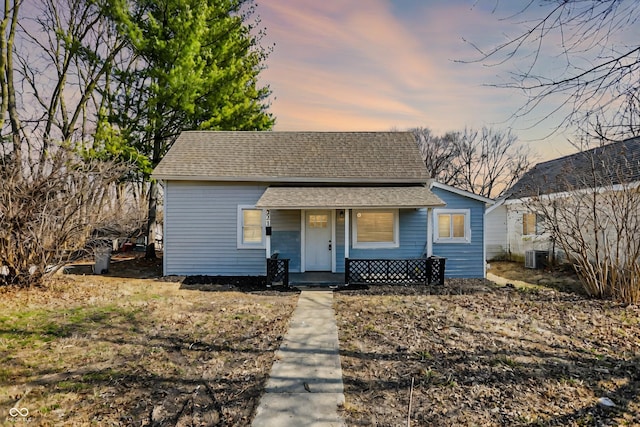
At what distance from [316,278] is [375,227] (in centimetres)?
280

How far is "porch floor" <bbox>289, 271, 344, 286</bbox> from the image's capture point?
10399 millimetres

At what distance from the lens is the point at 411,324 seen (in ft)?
21.6

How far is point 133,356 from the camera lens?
4887 mm

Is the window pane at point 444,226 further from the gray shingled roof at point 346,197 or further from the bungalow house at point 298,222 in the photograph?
the gray shingled roof at point 346,197

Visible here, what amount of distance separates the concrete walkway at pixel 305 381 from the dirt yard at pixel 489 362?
191 mm

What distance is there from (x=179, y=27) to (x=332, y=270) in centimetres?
1238

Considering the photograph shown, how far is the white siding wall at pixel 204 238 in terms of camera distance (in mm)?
11609

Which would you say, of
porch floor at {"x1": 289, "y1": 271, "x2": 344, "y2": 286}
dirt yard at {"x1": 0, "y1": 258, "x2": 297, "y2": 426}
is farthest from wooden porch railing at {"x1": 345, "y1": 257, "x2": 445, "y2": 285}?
dirt yard at {"x1": 0, "y1": 258, "x2": 297, "y2": 426}

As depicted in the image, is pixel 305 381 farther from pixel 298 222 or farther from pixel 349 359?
pixel 298 222

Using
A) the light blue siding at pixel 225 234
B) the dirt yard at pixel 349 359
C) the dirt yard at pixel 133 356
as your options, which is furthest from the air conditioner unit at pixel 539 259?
the dirt yard at pixel 133 356

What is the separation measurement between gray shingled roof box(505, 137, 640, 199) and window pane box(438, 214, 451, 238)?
2.88 metres

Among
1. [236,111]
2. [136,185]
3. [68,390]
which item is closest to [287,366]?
[68,390]

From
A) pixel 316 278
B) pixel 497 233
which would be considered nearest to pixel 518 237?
pixel 497 233

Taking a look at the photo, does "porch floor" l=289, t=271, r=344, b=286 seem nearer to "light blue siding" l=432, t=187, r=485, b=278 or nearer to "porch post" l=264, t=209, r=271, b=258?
"porch post" l=264, t=209, r=271, b=258
